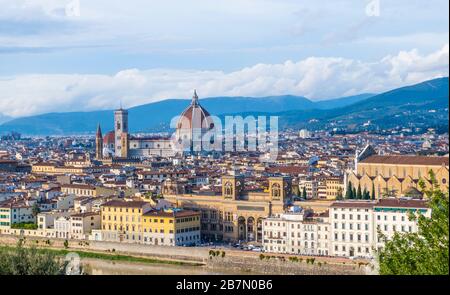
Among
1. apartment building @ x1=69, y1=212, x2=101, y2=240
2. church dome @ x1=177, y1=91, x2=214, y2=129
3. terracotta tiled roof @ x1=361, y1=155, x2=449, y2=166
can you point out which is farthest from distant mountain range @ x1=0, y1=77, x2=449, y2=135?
apartment building @ x1=69, y1=212, x2=101, y2=240

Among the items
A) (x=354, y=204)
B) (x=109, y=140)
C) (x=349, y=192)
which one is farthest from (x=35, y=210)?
(x=109, y=140)

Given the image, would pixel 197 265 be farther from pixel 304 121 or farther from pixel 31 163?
pixel 304 121

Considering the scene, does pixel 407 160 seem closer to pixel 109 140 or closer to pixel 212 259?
pixel 212 259

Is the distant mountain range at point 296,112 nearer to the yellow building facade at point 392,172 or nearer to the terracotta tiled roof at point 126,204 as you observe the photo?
the yellow building facade at point 392,172

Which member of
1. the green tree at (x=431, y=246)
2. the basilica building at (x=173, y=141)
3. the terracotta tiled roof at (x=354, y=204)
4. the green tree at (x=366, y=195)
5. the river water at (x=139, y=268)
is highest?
the basilica building at (x=173, y=141)

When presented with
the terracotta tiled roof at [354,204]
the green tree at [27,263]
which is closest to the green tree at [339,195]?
the terracotta tiled roof at [354,204]

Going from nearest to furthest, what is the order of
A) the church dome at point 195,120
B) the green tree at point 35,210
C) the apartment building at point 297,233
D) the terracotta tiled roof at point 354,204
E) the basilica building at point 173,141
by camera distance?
1. the terracotta tiled roof at point 354,204
2. the apartment building at point 297,233
3. the green tree at point 35,210
4. the basilica building at point 173,141
5. the church dome at point 195,120
